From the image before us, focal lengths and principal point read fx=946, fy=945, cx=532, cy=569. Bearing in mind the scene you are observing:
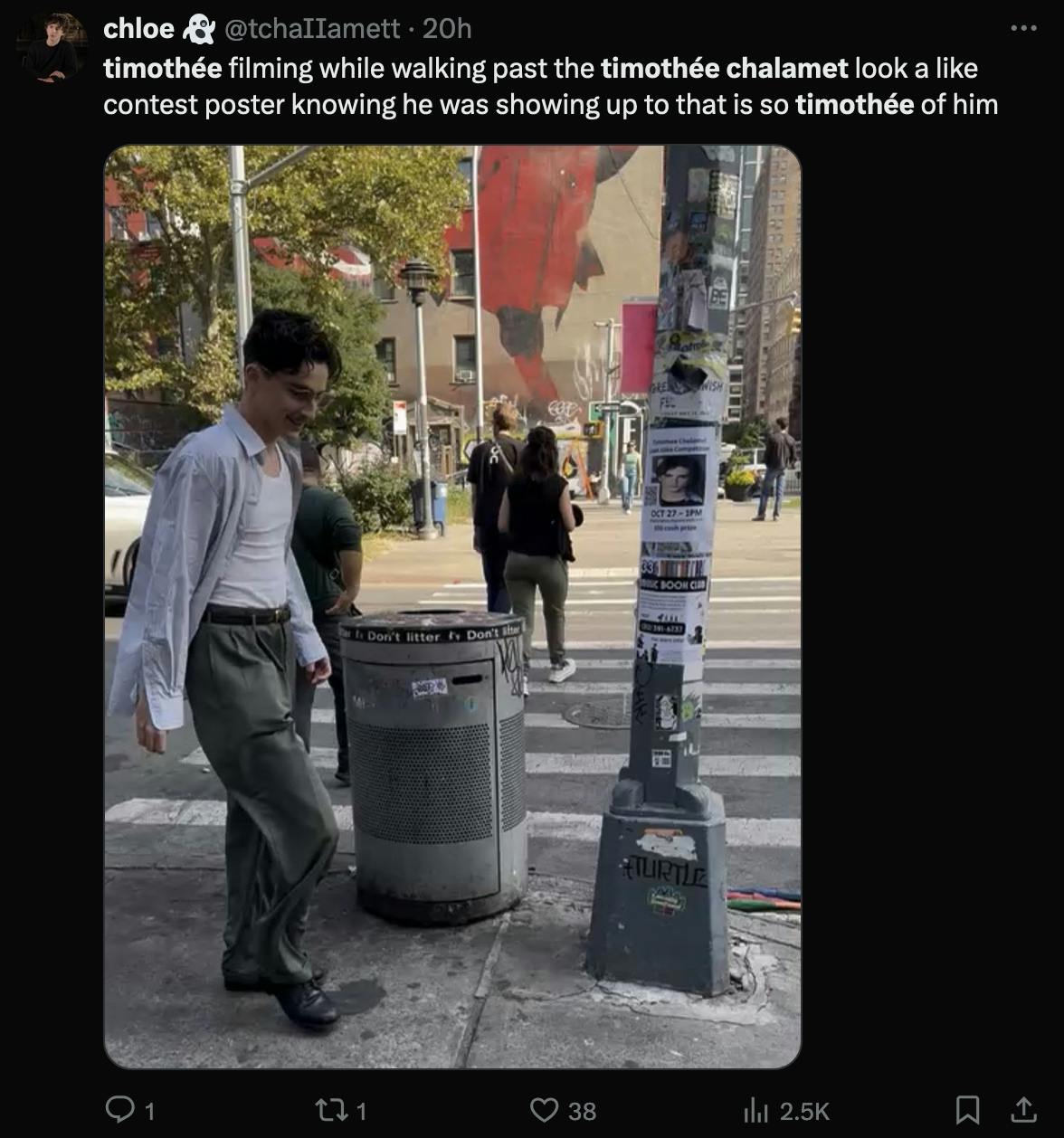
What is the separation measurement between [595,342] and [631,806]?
4034 cm

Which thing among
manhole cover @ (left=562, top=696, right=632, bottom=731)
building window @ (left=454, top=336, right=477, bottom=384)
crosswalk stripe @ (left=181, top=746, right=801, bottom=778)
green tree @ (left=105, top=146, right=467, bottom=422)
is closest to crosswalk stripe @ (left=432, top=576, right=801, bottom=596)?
manhole cover @ (left=562, top=696, right=632, bottom=731)

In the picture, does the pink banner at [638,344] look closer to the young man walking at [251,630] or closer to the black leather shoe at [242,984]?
the young man walking at [251,630]

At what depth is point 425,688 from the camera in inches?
141

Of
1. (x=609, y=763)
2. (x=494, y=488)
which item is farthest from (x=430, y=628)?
(x=494, y=488)

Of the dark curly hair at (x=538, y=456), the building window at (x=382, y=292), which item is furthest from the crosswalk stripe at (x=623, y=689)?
the building window at (x=382, y=292)

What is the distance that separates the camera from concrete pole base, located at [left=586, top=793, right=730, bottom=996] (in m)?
3.12

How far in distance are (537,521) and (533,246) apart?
37070 millimetres

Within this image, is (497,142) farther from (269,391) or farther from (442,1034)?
(442,1034)

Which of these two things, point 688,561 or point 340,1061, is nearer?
point 340,1061

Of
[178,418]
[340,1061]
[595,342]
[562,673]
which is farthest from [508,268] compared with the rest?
[340,1061]

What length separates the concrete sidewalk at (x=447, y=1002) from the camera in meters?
2.84

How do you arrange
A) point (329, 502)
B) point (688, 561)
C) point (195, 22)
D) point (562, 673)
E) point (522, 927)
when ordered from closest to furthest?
point (195, 22), point (688, 561), point (522, 927), point (329, 502), point (562, 673)

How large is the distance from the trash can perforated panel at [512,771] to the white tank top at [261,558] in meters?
1.16

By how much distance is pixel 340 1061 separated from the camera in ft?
9.23
